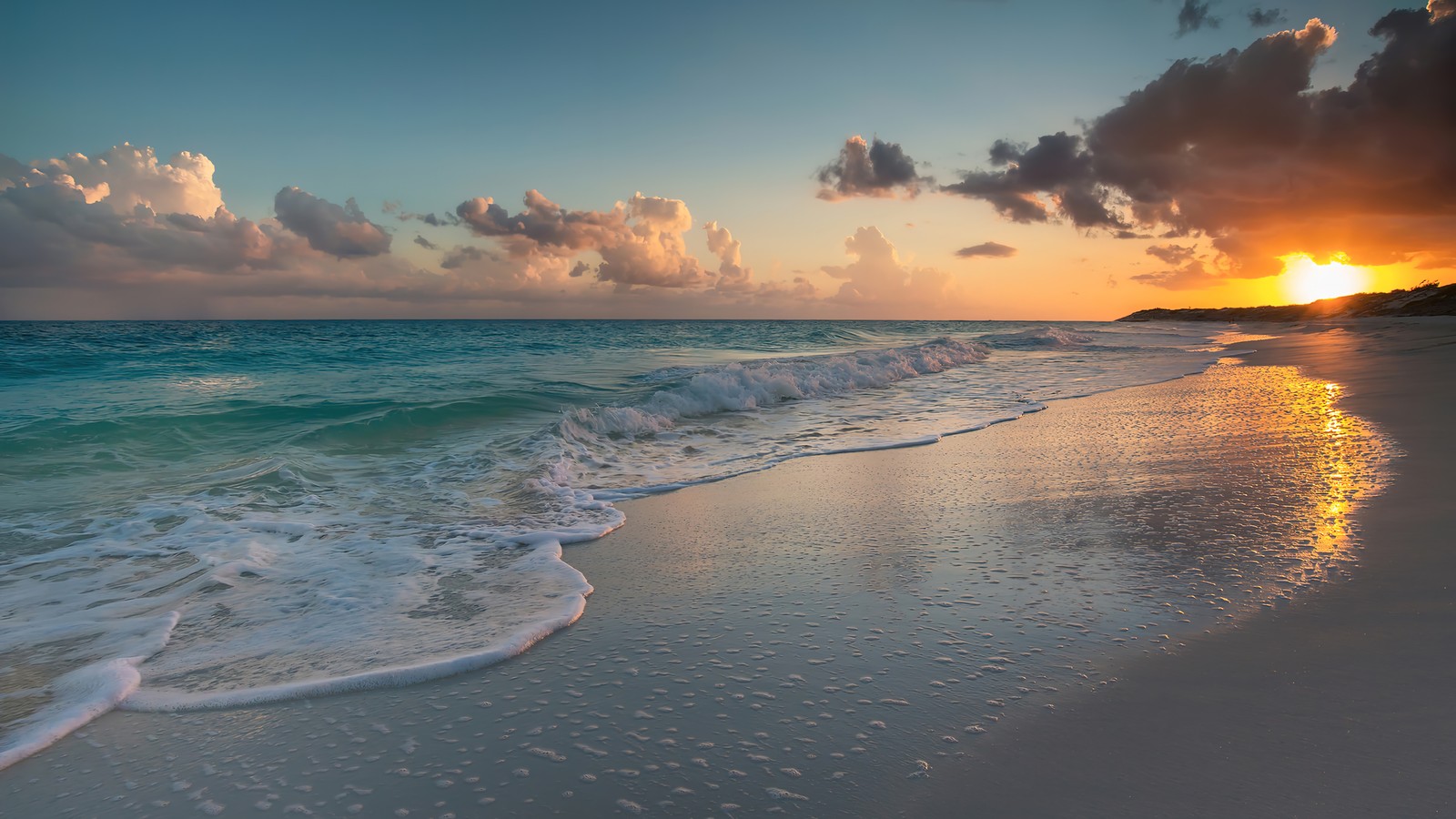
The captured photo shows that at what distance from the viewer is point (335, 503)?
5.93m

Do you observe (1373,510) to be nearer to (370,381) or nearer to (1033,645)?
(1033,645)

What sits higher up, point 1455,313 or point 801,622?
point 1455,313

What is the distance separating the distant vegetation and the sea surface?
3303cm

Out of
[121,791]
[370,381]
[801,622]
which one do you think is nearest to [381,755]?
[121,791]

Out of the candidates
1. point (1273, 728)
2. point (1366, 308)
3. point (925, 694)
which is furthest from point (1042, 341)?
point (925, 694)

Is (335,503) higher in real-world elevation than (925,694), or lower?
lower

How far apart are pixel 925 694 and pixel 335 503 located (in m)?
5.35

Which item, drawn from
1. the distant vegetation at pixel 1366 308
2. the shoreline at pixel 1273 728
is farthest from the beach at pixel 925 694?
the distant vegetation at pixel 1366 308

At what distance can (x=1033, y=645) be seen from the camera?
2719mm

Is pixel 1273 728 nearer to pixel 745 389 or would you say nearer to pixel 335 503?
pixel 335 503

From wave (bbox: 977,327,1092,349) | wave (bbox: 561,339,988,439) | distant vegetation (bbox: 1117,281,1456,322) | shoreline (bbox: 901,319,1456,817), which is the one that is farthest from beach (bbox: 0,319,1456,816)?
distant vegetation (bbox: 1117,281,1456,322)

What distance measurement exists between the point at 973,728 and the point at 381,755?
1893 mm

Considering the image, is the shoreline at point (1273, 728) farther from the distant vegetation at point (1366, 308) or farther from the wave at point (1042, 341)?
the distant vegetation at point (1366, 308)

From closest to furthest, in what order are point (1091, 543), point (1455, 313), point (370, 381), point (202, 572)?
point (1091, 543), point (202, 572), point (370, 381), point (1455, 313)
